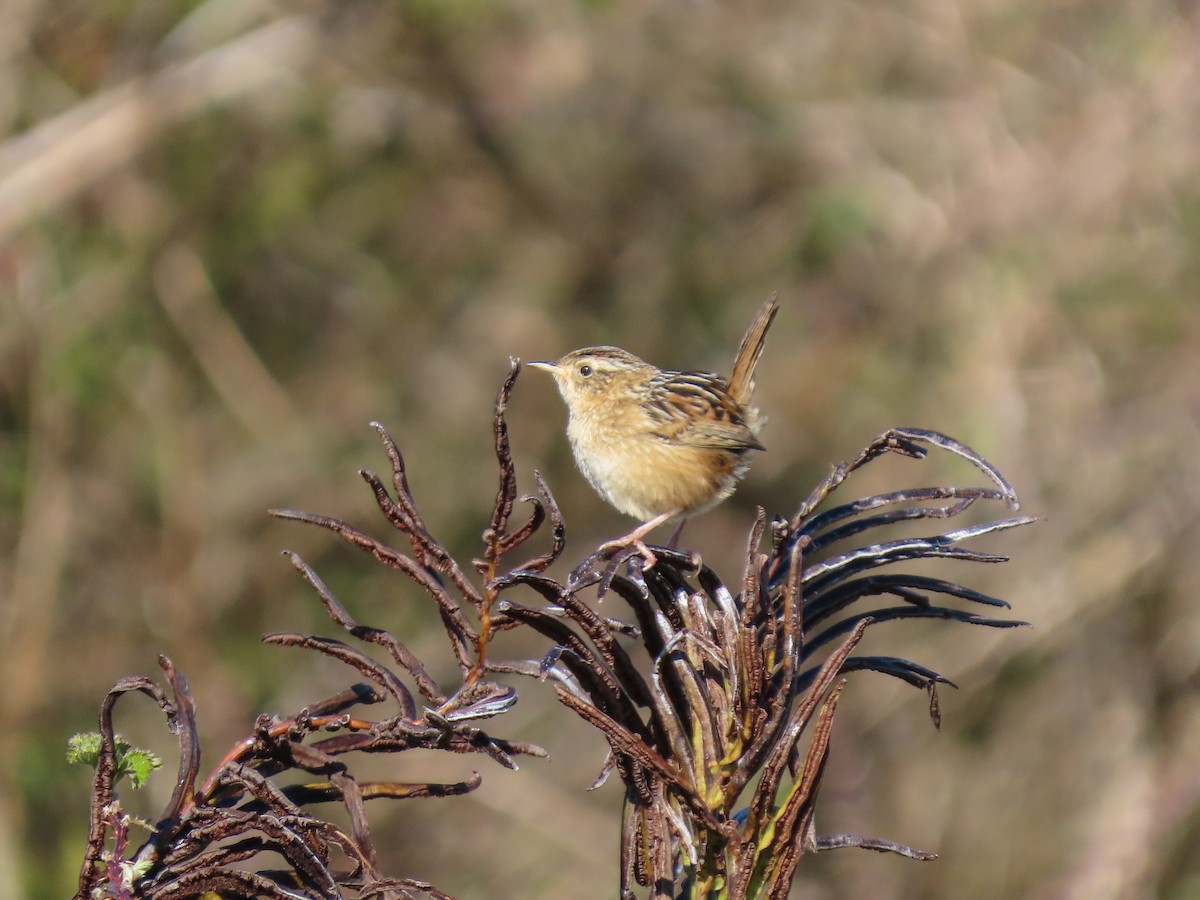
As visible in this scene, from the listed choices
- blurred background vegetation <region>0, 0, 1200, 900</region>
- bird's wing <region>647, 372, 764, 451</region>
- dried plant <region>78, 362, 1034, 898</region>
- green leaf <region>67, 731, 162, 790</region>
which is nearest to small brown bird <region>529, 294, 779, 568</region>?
bird's wing <region>647, 372, 764, 451</region>

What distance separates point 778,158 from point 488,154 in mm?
1778

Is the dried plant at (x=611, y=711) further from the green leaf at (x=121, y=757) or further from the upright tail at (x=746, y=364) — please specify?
the upright tail at (x=746, y=364)

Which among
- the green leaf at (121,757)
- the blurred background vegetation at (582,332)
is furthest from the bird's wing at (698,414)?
the blurred background vegetation at (582,332)

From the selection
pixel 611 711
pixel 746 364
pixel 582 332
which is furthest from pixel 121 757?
pixel 582 332

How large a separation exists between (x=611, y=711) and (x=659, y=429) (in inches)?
96.8

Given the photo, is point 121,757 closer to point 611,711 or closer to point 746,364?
point 611,711

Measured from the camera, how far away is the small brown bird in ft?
12.6

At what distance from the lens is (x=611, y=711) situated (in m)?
1.61

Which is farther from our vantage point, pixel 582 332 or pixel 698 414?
pixel 582 332

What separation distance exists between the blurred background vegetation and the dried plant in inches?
167

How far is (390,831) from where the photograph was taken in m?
7.57

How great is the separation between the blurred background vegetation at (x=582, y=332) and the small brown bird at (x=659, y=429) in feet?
8.40

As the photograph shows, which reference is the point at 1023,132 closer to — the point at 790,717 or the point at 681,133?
the point at 681,133

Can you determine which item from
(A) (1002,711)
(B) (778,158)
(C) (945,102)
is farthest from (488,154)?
(A) (1002,711)
